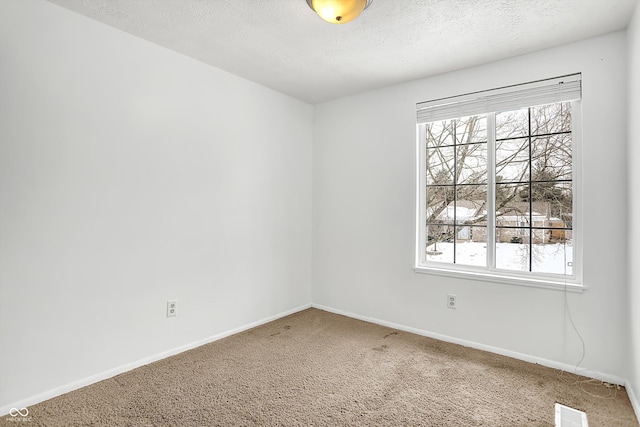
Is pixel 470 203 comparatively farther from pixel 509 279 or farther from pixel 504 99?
pixel 504 99

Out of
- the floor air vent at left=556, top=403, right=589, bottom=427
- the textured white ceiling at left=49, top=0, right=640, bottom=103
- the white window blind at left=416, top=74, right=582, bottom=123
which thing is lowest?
the floor air vent at left=556, top=403, right=589, bottom=427

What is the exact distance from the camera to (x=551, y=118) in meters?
2.70

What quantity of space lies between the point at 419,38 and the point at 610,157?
1614 millimetres

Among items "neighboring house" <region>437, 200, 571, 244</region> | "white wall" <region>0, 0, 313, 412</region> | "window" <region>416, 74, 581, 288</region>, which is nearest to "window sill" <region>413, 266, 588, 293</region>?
"window" <region>416, 74, 581, 288</region>

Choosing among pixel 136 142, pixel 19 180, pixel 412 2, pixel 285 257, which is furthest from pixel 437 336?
pixel 19 180

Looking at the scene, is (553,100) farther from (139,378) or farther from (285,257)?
(139,378)

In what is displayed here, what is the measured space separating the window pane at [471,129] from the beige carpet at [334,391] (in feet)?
6.23

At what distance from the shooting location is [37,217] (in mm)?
2074

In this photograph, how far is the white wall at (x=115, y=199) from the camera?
2016mm

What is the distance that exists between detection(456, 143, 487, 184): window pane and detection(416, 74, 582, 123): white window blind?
0.31m

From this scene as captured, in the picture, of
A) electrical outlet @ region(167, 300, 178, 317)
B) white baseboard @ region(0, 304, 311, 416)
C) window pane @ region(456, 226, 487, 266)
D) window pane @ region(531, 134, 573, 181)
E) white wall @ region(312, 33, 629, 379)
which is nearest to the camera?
white baseboard @ region(0, 304, 311, 416)

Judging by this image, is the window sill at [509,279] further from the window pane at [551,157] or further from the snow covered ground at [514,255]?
the window pane at [551,157]

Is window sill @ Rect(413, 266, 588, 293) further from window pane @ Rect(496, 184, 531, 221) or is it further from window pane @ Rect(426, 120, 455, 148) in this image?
window pane @ Rect(426, 120, 455, 148)

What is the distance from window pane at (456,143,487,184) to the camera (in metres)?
3.03
